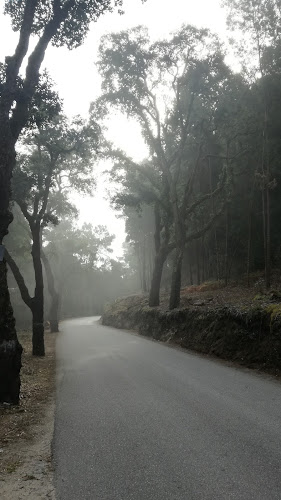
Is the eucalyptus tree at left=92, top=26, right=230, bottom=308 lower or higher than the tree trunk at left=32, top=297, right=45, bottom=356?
higher

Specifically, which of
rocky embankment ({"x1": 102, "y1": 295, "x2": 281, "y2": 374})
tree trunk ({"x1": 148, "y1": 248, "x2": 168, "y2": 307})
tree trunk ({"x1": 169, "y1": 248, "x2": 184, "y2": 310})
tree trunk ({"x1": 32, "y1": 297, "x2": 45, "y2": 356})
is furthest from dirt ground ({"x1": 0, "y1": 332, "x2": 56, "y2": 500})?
tree trunk ({"x1": 148, "y1": 248, "x2": 168, "y2": 307})

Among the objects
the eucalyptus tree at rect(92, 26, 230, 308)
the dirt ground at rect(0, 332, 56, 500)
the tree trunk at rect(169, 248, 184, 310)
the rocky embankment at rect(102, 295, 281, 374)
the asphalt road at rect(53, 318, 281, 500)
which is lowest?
the dirt ground at rect(0, 332, 56, 500)

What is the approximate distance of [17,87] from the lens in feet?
25.1

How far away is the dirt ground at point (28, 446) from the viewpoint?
362 cm

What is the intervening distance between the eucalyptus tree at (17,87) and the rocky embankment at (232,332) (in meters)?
5.50

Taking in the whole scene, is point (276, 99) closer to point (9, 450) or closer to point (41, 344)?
point (41, 344)

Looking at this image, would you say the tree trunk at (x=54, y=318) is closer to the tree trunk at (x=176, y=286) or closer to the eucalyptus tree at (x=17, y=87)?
the tree trunk at (x=176, y=286)

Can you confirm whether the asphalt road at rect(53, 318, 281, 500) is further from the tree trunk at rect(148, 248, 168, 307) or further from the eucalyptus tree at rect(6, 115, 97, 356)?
the tree trunk at rect(148, 248, 168, 307)

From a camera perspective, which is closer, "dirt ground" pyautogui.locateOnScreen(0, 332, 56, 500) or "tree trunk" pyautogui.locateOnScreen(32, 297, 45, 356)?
"dirt ground" pyautogui.locateOnScreen(0, 332, 56, 500)

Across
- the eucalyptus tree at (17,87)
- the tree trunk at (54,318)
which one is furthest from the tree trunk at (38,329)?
the tree trunk at (54,318)

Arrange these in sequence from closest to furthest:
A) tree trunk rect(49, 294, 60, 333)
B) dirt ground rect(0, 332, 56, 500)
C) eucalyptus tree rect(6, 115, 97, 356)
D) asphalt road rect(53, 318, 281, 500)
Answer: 1. asphalt road rect(53, 318, 281, 500)
2. dirt ground rect(0, 332, 56, 500)
3. eucalyptus tree rect(6, 115, 97, 356)
4. tree trunk rect(49, 294, 60, 333)

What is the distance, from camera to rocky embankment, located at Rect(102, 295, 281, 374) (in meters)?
8.75

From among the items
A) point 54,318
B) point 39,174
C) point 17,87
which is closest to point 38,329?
point 39,174

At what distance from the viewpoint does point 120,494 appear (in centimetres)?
334
